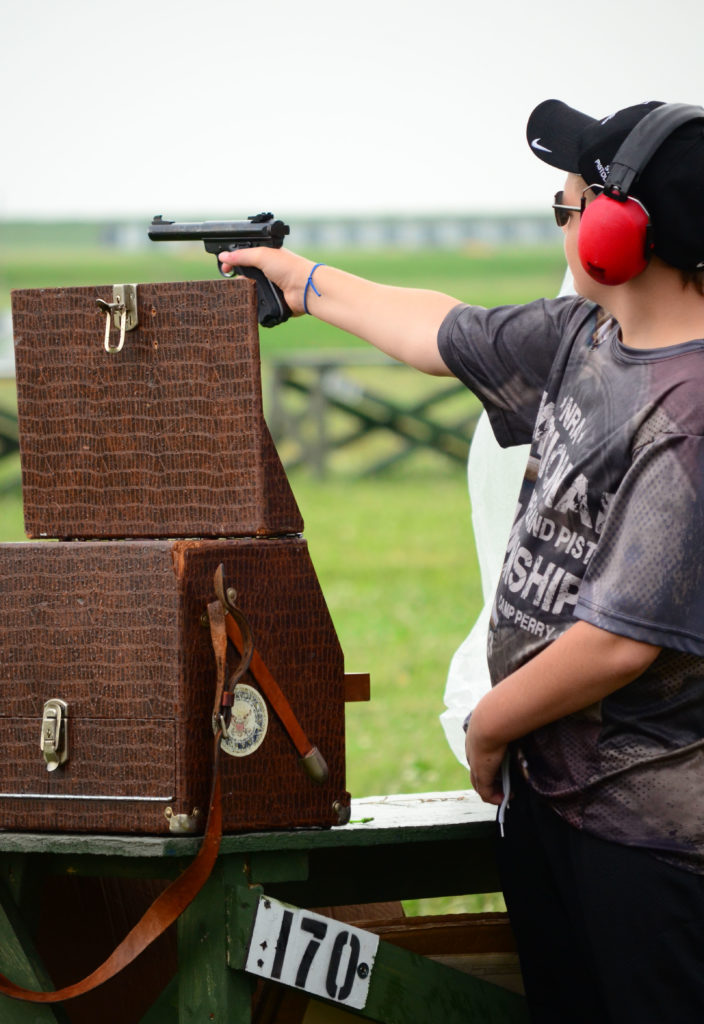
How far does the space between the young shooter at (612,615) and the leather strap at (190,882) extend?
389mm

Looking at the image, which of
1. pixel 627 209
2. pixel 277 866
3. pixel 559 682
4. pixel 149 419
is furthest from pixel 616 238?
pixel 277 866

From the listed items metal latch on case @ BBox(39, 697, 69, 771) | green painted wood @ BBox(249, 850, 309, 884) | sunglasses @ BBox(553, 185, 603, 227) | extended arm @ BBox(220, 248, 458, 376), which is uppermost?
sunglasses @ BBox(553, 185, 603, 227)

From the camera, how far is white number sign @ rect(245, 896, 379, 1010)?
75.5 inches

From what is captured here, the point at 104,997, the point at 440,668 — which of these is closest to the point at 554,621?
the point at 104,997

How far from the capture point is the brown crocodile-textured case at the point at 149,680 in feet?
6.12

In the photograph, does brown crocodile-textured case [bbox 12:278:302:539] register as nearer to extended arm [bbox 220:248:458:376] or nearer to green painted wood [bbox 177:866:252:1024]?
extended arm [bbox 220:248:458:376]

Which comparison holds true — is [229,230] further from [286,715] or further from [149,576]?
[286,715]

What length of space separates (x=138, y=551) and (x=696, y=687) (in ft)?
2.70

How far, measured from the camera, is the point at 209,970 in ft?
6.33

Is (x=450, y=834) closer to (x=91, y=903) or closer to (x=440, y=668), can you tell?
(x=91, y=903)

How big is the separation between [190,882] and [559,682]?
60cm


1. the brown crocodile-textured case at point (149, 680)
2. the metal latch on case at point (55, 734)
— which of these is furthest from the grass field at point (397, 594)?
the metal latch on case at point (55, 734)

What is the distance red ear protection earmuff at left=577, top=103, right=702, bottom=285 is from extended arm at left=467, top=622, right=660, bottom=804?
487mm

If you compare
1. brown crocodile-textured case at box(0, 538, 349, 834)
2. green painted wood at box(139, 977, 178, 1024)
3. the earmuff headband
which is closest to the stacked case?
brown crocodile-textured case at box(0, 538, 349, 834)
